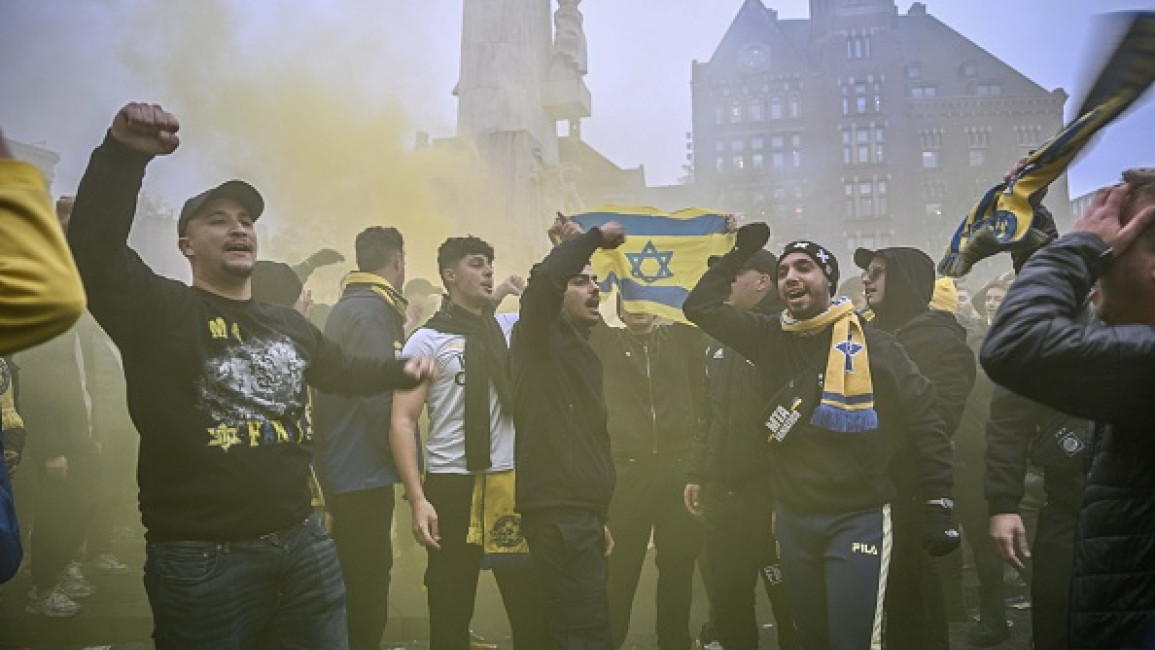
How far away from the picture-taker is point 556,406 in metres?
3.97

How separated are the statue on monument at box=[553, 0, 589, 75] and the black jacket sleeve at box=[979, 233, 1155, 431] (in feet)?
50.8

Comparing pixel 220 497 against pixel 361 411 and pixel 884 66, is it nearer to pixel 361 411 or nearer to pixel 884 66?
pixel 361 411

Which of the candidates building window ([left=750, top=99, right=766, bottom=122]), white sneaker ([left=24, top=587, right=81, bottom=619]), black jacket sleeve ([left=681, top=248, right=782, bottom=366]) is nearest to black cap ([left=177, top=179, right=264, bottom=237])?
black jacket sleeve ([left=681, top=248, right=782, bottom=366])

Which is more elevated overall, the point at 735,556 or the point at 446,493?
the point at 446,493

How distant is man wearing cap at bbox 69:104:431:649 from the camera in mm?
2566

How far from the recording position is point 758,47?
58156mm

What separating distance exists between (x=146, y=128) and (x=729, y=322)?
2709mm

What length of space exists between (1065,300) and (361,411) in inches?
143

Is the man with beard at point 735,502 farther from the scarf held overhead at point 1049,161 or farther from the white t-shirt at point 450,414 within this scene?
the scarf held overhead at point 1049,161

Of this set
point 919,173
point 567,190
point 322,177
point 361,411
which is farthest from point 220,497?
point 919,173

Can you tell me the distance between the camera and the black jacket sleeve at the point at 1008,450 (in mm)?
3594

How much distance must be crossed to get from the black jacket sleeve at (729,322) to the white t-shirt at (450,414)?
1.10m

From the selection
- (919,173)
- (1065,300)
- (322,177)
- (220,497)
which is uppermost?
(919,173)

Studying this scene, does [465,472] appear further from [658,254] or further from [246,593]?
[658,254]
